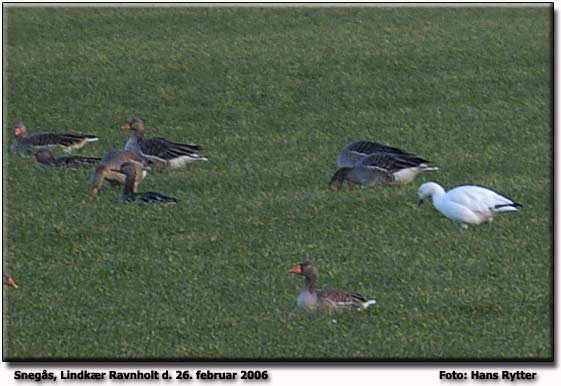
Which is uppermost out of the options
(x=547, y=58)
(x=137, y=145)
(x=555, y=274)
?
(x=547, y=58)

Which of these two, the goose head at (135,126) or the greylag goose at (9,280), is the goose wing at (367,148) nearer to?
the goose head at (135,126)

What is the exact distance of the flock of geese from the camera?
11.2 metres

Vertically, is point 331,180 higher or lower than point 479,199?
higher

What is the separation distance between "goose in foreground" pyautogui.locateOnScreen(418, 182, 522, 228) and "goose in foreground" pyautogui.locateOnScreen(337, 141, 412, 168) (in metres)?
1.69

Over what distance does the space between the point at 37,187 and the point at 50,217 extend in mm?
1233

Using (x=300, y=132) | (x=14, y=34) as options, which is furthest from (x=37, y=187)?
(x=14, y=34)

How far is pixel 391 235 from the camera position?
1300 centimetres

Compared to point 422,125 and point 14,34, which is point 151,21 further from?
point 422,125

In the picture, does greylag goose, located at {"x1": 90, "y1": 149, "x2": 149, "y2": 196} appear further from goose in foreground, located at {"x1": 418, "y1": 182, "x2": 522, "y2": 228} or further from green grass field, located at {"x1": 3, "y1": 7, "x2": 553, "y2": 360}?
goose in foreground, located at {"x1": 418, "y1": 182, "x2": 522, "y2": 228}

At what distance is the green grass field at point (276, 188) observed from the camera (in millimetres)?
10664

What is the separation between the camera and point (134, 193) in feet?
46.8

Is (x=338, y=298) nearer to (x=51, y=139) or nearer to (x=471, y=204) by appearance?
(x=471, y=204)

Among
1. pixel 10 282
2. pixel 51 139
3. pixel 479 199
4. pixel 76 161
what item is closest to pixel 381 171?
pixel 479 199

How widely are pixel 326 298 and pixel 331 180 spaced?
3.91 meters
